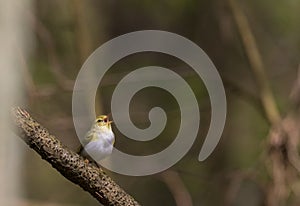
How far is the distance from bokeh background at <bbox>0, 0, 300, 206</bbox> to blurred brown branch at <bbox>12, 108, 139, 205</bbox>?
7.08 feet

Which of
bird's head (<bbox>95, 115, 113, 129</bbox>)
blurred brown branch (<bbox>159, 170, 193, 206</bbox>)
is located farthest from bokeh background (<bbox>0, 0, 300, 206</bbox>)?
bird's head (<bbox>95, 115, 113, 129</bbox>)

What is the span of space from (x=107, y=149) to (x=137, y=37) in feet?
11.8

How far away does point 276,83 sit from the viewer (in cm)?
609

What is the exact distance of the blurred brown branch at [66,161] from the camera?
4.89 ft

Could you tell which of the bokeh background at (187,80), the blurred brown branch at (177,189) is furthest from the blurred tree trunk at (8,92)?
the blurred brown branch at (177,189)

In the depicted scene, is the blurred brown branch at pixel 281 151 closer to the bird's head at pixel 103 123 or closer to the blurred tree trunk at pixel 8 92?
the bird's head at pixel 103 123

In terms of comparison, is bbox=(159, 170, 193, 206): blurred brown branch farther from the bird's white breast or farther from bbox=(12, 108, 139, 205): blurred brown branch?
bbox=(12, 108, 139, 205): blurred brown branch

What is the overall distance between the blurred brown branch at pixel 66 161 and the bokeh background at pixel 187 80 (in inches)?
84.9

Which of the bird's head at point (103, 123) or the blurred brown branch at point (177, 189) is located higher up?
the blurred brown branch at point (177, 189)

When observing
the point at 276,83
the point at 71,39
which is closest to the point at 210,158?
the point at 276,83

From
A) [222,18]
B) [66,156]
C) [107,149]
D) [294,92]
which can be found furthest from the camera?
[222,18]

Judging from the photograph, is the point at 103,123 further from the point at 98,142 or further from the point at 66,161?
the point at 66,161

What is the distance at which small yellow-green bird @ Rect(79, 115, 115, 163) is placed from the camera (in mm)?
1779

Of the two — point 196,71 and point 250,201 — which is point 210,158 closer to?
point 250,201
